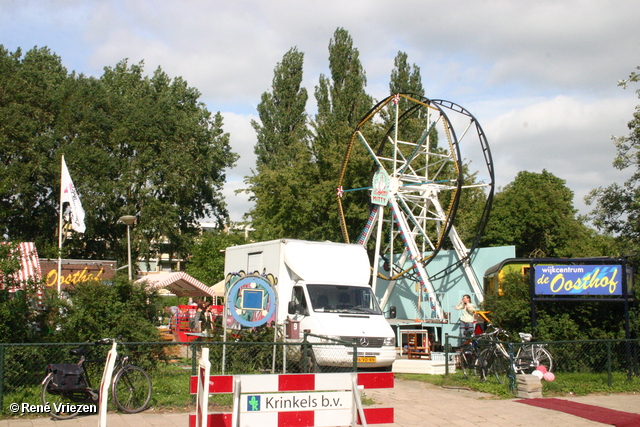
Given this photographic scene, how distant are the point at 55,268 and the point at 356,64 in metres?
24.2

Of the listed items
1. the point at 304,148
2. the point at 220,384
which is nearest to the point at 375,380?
the point at 220,384

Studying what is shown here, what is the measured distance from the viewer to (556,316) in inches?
597

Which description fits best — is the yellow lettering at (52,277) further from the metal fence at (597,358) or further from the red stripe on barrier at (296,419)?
the red stripe on barrier at (296,419)

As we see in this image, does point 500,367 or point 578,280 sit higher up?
point 578,280

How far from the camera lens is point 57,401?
9.73 m

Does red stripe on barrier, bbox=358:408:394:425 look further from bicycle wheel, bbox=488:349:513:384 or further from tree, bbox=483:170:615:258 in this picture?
tree, bbox=483:170:615:258

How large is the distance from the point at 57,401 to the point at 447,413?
612cm

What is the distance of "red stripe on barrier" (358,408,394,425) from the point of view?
7.86 m

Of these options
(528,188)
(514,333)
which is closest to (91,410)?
(514,333)

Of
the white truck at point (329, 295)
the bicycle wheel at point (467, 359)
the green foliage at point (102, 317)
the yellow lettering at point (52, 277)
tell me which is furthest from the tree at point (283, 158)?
the green foliage at point (102, 317)

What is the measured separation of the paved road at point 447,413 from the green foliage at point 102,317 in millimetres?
2103

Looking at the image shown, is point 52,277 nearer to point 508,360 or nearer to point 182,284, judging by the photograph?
point 182,284

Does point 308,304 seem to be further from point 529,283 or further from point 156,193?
point 156,193

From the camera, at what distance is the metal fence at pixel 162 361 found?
9.98 metres
